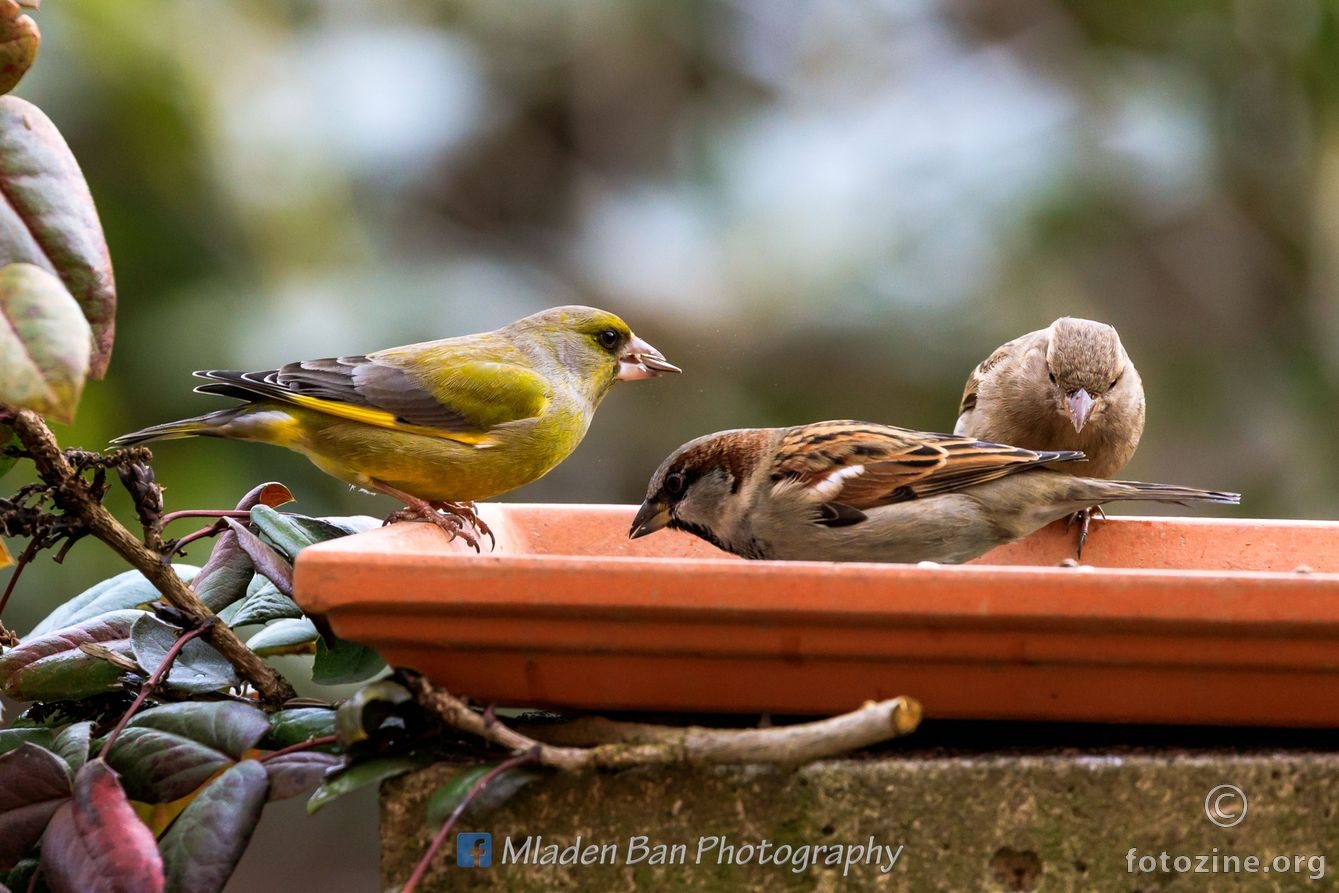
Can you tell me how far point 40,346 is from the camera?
4.75 ft

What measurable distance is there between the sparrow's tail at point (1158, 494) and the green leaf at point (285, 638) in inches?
57.7

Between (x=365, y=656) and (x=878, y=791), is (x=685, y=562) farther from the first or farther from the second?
(x=365, y=656)

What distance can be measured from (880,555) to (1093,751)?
85cm

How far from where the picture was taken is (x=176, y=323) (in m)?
4.42

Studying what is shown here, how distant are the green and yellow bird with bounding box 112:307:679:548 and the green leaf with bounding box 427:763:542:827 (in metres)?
1.22

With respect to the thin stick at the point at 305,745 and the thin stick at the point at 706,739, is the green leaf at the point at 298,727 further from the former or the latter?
the thin stick at the point at 706,739

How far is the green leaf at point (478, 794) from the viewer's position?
167 centimetres

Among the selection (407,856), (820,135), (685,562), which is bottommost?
(407,856)

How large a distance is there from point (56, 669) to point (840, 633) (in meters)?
1.10

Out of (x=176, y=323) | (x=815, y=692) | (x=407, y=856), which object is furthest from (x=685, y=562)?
(x=176, y=323)

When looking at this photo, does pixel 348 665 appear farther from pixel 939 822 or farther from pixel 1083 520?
pixel 1083 520

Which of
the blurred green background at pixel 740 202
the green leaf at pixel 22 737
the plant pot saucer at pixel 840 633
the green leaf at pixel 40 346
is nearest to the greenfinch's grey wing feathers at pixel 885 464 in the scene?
the plant pot saucer at pixel 840 633

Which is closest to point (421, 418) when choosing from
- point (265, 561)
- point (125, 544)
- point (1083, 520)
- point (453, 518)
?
point (453, 518)

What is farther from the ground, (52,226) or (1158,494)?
(52,226)
